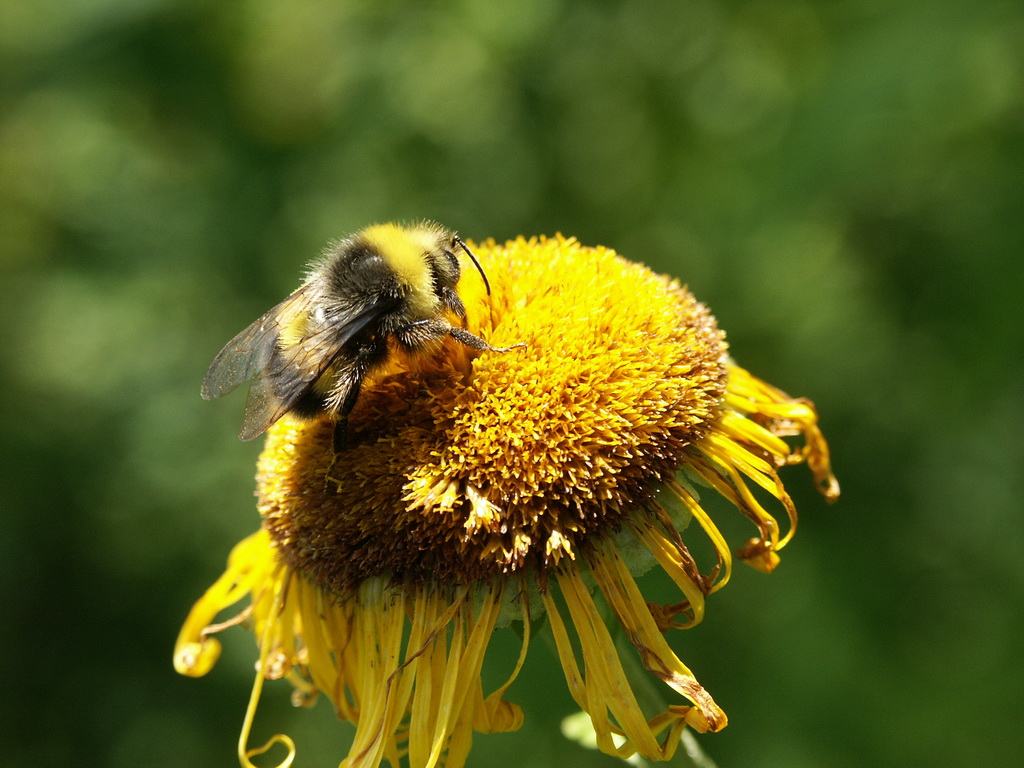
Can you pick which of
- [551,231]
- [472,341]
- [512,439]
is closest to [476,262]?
[472,341]

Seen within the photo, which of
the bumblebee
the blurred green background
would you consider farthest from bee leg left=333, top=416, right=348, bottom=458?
the blurred green background

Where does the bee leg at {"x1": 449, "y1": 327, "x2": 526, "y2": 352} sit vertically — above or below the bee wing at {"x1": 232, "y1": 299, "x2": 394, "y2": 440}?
above

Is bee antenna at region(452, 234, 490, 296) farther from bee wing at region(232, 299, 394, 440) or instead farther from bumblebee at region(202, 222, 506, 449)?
bee wing at region(232, 299, 394, 440)

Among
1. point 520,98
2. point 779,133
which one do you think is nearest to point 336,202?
point 520,98

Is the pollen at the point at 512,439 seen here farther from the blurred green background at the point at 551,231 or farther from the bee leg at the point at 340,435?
the blurred green background at the point at 551,231

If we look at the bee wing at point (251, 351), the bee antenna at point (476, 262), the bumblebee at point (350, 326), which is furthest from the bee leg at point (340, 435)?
the bee antenna at point (476, 262)

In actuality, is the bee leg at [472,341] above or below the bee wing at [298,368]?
above

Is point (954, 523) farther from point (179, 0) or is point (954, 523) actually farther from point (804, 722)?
point (179, 0)
